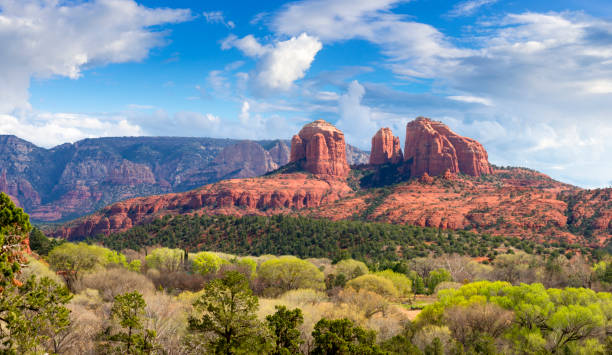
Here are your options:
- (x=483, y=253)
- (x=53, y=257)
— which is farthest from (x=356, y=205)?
(x=53, y=257)

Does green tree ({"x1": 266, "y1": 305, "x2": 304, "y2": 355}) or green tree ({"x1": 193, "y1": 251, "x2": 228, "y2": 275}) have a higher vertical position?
green tree ({"x1": 266, "y1": 305, "x2": 304, "y2": 355})

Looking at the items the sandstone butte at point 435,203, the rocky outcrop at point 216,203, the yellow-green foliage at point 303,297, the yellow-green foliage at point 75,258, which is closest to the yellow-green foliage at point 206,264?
the yellow-green foliage at point 75,258

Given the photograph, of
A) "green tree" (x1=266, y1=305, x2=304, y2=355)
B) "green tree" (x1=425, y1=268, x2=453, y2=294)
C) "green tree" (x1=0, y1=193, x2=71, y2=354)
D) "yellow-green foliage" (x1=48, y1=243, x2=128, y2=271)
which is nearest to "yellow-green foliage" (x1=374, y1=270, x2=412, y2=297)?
"green tree" (x1=425, y1=268, x2=453, y2=294)

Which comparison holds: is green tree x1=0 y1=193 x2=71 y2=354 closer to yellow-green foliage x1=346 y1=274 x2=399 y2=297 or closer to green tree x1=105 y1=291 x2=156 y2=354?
green tree x1=105 y1=291 x2=156 y2=354

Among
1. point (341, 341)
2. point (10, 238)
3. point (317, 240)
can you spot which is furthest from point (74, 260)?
point (317, 240)

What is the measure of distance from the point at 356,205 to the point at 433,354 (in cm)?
13359

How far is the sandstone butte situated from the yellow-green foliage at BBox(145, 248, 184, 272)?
262 feet

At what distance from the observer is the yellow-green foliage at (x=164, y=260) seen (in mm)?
75812

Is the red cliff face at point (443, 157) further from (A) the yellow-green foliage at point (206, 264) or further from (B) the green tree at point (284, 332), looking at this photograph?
(B) the green tree at point (284, 332)

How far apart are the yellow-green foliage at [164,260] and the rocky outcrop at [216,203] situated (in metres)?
81.8

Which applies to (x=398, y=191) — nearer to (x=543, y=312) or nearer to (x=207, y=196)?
(x=207, y=196)

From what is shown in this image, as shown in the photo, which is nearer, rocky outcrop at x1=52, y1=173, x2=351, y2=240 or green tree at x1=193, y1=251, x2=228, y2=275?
green tree at x1=193, y1=251, x2=228, y2=275

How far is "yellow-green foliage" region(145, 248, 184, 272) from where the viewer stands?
7581 centimetres

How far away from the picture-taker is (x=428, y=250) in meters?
99.6
